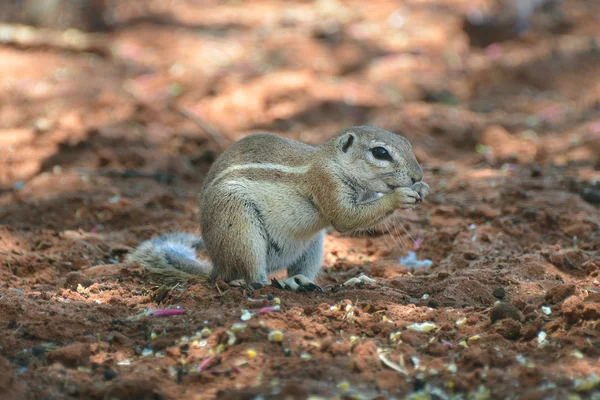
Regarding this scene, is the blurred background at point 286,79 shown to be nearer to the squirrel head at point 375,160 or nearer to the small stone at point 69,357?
the squirrel head at point 375,160

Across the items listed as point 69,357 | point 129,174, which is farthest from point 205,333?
point 129,174

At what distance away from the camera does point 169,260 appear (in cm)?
506

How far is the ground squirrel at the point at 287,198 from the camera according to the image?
4.75 meters

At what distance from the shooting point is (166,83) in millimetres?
10297

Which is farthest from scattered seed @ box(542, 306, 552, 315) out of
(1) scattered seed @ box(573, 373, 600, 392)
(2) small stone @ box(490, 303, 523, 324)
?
(1) scattered seed @ box(573, 373, 600, 392)

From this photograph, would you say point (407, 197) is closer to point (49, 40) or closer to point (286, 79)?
point (286, 79)

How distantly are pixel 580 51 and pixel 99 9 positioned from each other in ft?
24.5

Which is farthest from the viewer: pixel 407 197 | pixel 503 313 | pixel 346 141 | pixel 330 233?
pixel 330 233

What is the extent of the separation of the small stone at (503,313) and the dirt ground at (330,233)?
0.05ft

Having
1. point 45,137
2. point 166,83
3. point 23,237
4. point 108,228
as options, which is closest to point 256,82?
point 166,83

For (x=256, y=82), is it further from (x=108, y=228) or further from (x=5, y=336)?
(x=5, y=336)

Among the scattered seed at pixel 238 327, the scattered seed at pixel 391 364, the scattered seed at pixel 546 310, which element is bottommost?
the scattered seed at pixel 391 364

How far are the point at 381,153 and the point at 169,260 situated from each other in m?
1.50

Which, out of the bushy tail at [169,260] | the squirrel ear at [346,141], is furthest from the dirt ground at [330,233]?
the squirrel ear at [346,141]
